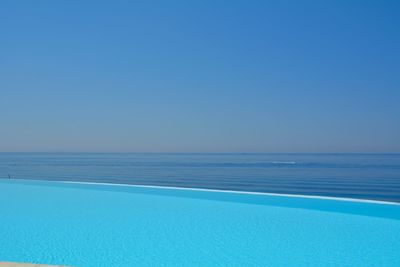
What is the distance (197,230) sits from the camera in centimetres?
515

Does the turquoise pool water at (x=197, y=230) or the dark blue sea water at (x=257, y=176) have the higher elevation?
the dark blue sea water at (x=257, y=176)

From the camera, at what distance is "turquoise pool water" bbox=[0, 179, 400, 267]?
152 inches

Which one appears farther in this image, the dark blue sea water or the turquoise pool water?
the dark blue sea water

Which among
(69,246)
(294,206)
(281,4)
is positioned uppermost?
(281,4)

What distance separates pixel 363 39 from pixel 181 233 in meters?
12.9

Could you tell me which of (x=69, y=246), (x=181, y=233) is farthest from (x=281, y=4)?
(x=69, y=246)

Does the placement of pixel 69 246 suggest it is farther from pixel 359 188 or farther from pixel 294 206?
pixel 359 188

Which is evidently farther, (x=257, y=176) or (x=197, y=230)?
(x=257, y=176)

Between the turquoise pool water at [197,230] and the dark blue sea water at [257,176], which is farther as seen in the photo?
the dark blue sea water at [257,176]

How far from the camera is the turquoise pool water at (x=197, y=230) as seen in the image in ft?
12.7

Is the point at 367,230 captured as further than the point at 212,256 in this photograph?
Yes

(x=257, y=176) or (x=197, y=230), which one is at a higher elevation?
(x=257, y=176)

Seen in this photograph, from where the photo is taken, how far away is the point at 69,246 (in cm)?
428

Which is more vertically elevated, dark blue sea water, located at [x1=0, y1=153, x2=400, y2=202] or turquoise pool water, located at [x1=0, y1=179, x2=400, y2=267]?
dark blue sea water, located at [x1=0, y1=153, x2=400, y2=202]
